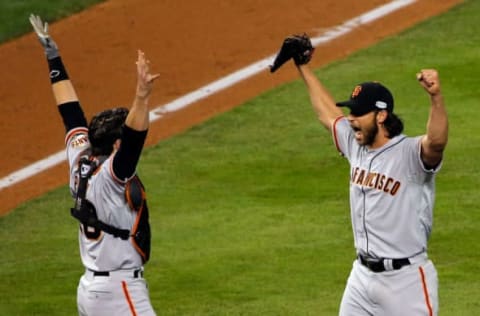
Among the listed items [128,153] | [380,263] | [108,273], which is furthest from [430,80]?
[108,273]

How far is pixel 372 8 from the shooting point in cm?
1723

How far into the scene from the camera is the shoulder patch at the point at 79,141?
314 inches

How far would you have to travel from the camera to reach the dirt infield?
1483 centimetres

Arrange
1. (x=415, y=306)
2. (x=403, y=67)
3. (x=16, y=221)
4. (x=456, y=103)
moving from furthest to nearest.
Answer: (x=403, y=67)
(x=456, y=103)
(x=16, y=221)
(x=415, y=306)

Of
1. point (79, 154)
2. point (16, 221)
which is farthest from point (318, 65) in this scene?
point (79, 154)

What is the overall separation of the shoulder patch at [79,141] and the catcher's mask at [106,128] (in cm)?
31

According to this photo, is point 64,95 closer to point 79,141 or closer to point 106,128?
point 79,141

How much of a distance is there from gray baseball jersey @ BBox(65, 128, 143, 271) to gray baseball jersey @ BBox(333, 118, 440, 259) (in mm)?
1340

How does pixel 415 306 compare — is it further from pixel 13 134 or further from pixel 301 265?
pixel 13 134

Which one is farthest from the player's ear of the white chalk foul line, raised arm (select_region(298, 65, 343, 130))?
the white chalk foul line

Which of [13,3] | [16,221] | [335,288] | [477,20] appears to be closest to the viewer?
[335,288]

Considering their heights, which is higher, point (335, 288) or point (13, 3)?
point (13, 3)

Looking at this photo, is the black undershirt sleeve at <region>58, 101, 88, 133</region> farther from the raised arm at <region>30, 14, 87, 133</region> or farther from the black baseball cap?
the black baseball cap

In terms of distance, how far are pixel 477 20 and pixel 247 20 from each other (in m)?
2.81
